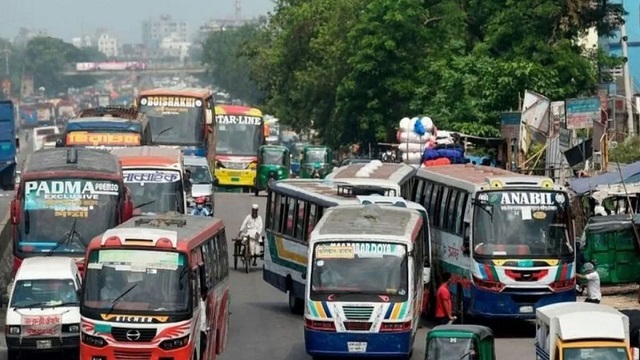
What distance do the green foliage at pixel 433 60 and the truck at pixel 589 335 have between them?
34613mm

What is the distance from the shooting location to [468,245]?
95.4ft

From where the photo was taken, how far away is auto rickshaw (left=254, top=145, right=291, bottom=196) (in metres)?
63.3

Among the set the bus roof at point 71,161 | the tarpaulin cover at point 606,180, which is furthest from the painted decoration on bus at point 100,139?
the tarpaulin cover at point 606,180

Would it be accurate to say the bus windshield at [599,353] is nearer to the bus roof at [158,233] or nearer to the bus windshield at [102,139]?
the bus roof at [158,233]

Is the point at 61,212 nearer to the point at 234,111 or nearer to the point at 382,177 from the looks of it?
the point at 382,177

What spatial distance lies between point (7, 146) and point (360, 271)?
130 feet

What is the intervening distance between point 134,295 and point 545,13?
126 ft

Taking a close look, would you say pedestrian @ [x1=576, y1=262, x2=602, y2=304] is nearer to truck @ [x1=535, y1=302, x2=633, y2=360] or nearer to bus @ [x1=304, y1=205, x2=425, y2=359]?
bus @ [x1=304, y1=205, x2=425, y2=359]

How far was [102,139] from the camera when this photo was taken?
40.3m

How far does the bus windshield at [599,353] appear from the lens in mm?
19625

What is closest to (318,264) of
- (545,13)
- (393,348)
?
(393,348)

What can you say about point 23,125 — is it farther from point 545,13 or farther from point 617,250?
point 617,250

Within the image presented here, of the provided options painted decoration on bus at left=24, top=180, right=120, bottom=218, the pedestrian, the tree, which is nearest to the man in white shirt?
painted decoration on bus at left=24, top=180, right=120, bottom=218

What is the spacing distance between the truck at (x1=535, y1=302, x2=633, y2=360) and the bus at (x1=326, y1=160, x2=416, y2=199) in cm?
1065
